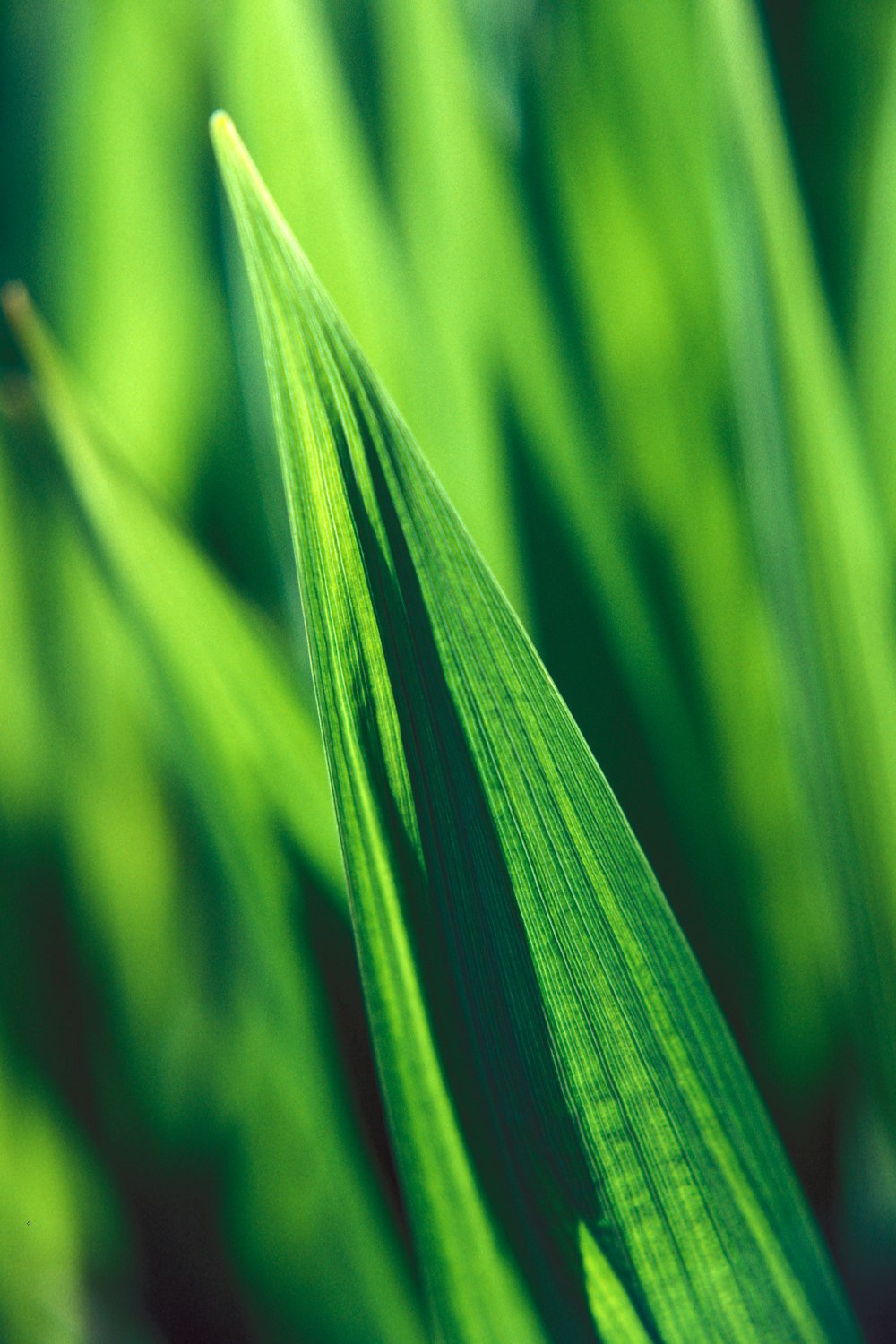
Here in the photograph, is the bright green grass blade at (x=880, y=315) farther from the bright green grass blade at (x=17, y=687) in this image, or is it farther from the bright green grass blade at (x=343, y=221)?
the bright green grass blade at (x=17, y=687)

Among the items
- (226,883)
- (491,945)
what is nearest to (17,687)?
(226,883)

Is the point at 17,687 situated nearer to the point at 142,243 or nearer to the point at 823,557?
the point at 142,243

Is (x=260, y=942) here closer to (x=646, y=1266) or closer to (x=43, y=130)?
(x=646, y=1266)

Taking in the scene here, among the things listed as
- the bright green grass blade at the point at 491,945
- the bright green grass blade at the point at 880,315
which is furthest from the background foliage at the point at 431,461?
the bright green grass blade at the point at 491,945

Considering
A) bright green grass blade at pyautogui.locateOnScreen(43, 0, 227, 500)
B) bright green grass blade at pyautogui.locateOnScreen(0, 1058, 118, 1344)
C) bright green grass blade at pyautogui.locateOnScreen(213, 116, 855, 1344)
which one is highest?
bright green grass blade at pyautogui.locateOnScreen(43, 0, 227, 500)

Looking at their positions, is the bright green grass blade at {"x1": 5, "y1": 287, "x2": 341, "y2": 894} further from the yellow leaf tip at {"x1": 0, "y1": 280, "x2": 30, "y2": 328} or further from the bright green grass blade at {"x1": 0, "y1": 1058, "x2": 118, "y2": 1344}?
the bright green grass blade at {"x1": 0, "y1": 1058, "x2": 118, "y2": 1344}

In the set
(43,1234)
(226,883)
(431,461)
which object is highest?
(431,461)

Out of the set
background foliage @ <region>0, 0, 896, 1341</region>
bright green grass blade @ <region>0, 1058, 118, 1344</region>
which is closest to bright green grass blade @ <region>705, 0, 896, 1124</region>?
background foliage @ <region>0, 0, 896, 1341</region>
